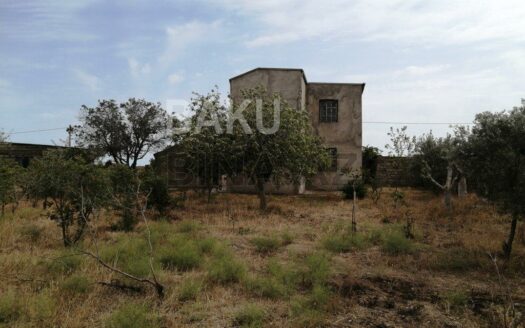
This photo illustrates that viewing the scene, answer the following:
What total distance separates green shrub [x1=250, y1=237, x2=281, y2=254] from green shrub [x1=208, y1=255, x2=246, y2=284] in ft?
5.95

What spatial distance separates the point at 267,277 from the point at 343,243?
3.06m

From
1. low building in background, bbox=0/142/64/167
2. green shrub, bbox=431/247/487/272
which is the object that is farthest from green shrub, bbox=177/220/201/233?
low building in background, bbox=0/142/64/167

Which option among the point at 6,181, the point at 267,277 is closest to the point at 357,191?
the point at 267,277

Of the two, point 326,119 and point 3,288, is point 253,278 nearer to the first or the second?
point 3,288

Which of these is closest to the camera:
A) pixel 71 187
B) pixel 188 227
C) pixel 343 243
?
pixel 71 187

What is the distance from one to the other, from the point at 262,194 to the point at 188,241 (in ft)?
23.9

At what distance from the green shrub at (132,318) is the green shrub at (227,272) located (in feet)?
5.33

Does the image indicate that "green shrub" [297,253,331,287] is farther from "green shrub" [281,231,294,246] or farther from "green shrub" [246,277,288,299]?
"green shrub" [281,231,294,246]

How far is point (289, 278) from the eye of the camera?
6922mm

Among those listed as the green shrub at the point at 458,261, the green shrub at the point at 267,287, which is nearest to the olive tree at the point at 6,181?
the green shrub at the point at 267,287

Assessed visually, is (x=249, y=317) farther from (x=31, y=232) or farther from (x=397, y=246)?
(x=31, y=232)

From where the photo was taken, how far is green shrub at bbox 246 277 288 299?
6.32m

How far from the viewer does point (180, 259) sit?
305 inches

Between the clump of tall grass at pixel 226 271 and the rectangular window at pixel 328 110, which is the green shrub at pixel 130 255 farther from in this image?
the rectangular window at pixel 328 110
